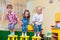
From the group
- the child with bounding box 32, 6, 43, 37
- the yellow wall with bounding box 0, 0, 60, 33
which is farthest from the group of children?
the yellow wall with bounding box 0, 0, 60, 33

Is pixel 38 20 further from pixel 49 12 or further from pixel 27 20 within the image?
pixel 49 12

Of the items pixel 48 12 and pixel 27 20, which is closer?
pixel 27 20

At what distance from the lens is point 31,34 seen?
1.63 meters

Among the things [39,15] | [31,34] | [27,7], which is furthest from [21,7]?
[39,15]

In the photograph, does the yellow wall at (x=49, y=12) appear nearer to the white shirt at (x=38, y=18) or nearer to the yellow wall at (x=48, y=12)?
the yellow wall at (x=48, y=12)

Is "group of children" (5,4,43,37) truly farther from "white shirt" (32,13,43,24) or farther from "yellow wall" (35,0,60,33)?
"yellow wall" (35,0,60,33)

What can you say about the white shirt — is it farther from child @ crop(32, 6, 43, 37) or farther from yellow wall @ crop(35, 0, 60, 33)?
yellow wall @ crop(35, 0, 60, 33)

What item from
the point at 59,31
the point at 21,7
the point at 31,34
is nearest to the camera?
the point at 59,31

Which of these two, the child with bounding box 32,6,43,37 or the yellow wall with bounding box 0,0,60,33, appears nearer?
the child with bounding box 32,6,43,37

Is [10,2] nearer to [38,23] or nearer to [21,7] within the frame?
[21,7]

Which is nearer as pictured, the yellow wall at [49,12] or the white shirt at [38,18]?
the white shirt at [38,18]

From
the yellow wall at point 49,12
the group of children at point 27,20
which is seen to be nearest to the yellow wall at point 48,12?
the yellow wall at point 49,12

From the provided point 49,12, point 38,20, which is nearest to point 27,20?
point 38,20

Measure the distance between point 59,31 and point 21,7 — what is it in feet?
2.49
